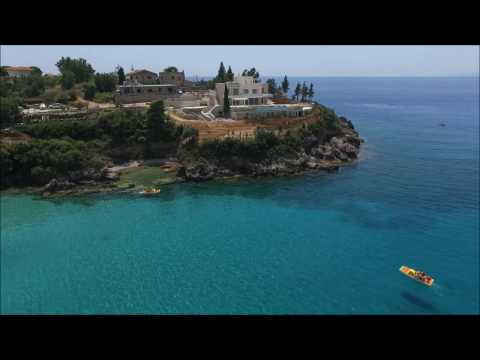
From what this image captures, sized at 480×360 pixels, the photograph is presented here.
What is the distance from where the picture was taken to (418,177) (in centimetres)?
4597

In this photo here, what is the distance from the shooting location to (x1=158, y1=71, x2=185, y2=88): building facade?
76.8 meters

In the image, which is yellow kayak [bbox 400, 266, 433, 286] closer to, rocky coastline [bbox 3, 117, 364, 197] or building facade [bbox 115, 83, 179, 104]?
rocky coastline [bbox 3, 117, 364, 197]

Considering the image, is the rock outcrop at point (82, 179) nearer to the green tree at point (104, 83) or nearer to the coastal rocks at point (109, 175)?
the coastal rocks at point (109, 175)

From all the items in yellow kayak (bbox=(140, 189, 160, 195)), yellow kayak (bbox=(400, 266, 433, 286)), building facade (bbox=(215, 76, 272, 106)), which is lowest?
yellow kayak (bbox=(400, 266, 433, 286))

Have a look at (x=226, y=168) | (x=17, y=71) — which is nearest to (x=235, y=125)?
(x=226, y=168)

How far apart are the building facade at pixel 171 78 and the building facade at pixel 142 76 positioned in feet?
4.68

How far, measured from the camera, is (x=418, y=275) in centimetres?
2341

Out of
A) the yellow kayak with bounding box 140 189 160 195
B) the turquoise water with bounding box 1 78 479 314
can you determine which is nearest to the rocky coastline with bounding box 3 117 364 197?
the yellow kayak with bounding box 140 189 160 195

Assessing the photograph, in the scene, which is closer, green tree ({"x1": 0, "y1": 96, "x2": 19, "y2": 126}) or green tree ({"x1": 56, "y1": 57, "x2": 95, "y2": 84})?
green tree ({"x1": 0, "y1": 96, "x2": 19, "y2": 126})

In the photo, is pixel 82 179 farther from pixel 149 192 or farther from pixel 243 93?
pixel 243 93

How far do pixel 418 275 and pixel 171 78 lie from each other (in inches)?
2707

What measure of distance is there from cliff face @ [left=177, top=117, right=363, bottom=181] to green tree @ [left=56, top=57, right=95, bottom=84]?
50447 millimetres

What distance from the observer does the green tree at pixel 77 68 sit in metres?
80.0

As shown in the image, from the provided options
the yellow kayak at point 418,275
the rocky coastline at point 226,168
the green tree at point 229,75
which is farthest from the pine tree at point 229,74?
the yellow kayak at point 418,275
